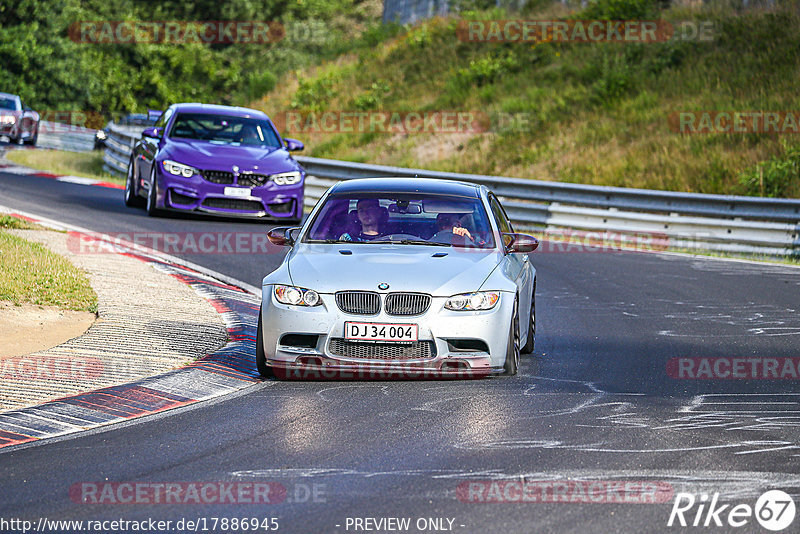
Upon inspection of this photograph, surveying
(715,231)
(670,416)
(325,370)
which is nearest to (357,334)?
(325,370)


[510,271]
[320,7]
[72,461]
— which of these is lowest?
[72,461]

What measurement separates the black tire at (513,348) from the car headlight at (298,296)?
1380 millimetres

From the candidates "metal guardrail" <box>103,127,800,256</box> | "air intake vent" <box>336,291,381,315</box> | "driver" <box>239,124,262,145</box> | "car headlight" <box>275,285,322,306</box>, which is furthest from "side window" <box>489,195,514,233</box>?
"metal guardrail" <box>103,127,800,256</box>

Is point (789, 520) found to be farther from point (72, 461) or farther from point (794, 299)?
point (794, 299)

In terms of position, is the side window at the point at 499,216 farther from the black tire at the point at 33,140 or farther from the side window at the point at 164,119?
the black tire at the point at 33,140

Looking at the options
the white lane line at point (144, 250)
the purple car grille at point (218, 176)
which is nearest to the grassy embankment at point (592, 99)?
the purple car grille at point (218, 176)

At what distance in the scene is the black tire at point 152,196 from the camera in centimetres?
1834

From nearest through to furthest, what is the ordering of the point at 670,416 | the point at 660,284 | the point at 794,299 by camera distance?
the point at 670,416
the point at 794,299
the point at 660,284

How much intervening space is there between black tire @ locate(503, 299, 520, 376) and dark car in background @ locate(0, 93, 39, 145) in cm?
2938

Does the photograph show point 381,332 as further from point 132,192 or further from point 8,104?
point 8,104

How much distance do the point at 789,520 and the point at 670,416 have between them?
2354mm

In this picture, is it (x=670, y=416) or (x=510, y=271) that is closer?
(x=670, y=416)

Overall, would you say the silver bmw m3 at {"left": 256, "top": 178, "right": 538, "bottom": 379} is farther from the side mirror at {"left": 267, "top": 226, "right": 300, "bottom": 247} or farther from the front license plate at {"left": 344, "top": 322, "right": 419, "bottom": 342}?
the side mirror at {"left": 267, "top": 226, "right": 300, "bottom": 247}

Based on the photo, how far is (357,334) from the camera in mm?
8547
